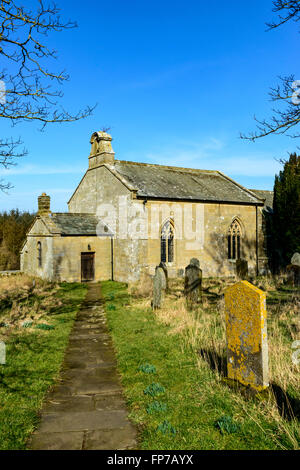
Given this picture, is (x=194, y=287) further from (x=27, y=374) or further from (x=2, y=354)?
(x=27, y=374)

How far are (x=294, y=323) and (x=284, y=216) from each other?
1709 cm

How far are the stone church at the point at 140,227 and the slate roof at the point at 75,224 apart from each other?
7cm

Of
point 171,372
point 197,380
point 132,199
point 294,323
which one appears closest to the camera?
point 197,380

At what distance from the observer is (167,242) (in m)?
23.7

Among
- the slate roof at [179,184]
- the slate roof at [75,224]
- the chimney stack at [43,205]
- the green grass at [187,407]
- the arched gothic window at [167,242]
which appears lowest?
the green grass at [187,407]

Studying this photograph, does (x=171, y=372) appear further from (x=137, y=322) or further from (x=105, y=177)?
(x=105, y=177)

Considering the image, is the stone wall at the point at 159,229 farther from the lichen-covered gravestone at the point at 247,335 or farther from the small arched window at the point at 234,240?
the lichen-covered gravestone at the point at 247,335

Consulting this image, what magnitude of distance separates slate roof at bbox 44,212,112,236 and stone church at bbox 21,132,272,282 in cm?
7

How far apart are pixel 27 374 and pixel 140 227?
1583 centimetres

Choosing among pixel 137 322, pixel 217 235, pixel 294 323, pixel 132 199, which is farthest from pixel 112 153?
pixel 294 323

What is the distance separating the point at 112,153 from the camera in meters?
24.5

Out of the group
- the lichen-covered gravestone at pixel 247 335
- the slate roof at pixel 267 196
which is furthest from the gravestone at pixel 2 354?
the slate roof at pixel 267 196

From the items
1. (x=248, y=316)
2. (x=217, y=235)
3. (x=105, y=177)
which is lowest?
(x=248, y=316)

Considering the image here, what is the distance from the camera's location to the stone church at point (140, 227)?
73.1 ft
